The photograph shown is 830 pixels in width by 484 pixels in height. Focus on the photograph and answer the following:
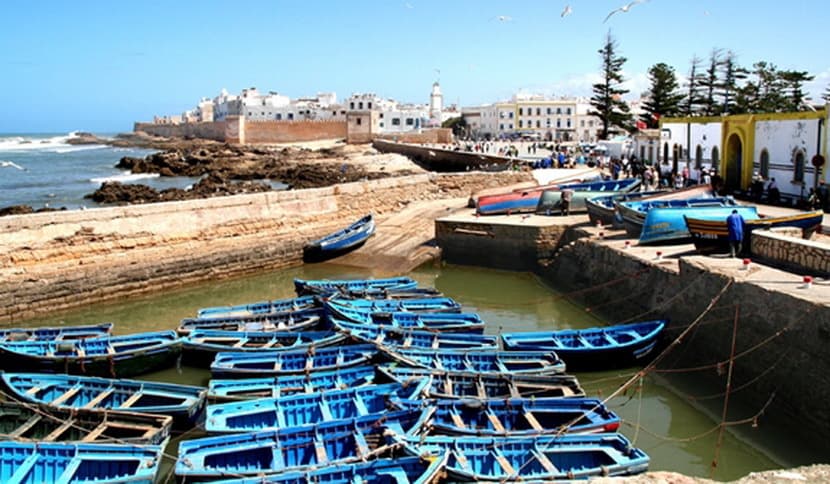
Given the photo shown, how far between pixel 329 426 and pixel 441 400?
64.8 inches

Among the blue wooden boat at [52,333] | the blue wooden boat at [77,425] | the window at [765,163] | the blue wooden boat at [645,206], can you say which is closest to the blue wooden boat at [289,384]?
the blue wooden boat at [77,425]

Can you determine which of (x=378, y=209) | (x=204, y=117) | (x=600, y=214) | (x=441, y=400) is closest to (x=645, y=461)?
(x=441, y=400)

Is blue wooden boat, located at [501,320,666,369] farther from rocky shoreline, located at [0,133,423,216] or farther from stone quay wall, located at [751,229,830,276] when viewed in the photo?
rocky shoreline, located at [0,133,423,216]

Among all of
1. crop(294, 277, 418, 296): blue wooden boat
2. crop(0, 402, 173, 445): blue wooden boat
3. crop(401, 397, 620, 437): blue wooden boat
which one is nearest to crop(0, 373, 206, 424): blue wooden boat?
crop(0, 402, 173, 445): blue wooden boat

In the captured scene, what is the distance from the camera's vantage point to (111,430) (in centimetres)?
927

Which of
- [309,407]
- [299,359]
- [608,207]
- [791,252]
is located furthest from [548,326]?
[309,407]

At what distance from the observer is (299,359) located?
1195cm

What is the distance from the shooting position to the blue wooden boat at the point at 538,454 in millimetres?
7953

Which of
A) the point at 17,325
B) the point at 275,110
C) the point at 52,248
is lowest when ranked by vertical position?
the point at 17,325

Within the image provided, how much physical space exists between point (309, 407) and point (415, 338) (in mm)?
3614

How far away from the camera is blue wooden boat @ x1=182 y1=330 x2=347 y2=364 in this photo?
1245 centimetres

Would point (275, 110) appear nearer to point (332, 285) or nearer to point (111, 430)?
point (332, 285)

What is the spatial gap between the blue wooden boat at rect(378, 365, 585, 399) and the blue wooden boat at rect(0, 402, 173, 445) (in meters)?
3.37

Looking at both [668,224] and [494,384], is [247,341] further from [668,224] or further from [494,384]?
[668,224]
